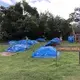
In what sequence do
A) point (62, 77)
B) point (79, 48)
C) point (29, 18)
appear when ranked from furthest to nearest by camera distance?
1. point (29, 18)
2. point (79, 48)
3. point (62, 77)

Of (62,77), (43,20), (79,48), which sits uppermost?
(43,20)

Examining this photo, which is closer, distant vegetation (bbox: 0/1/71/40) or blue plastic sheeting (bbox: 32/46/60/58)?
blue plastic sheeting (bbox: 32/46/60/58)

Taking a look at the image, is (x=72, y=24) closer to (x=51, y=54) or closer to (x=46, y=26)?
(x=46, y=26)

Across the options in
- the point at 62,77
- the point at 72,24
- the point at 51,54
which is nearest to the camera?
the point at 62,77

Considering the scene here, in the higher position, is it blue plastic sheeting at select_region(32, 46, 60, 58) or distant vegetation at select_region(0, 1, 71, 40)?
distant vegetation at select_region(0, 1, 71, 40)

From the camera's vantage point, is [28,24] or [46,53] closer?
[46,53]

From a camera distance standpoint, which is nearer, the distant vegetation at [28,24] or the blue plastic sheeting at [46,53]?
the blue plastic sheeting at [46,53]

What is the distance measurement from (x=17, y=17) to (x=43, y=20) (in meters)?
4.69

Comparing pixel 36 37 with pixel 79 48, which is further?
pixel 36 37

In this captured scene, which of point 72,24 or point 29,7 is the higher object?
point 29,7

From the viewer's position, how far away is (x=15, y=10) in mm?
42969

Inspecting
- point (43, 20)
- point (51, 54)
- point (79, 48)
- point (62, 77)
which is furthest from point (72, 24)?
point (62, 77)

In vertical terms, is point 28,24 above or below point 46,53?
above

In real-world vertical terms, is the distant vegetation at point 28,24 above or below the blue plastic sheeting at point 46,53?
above
